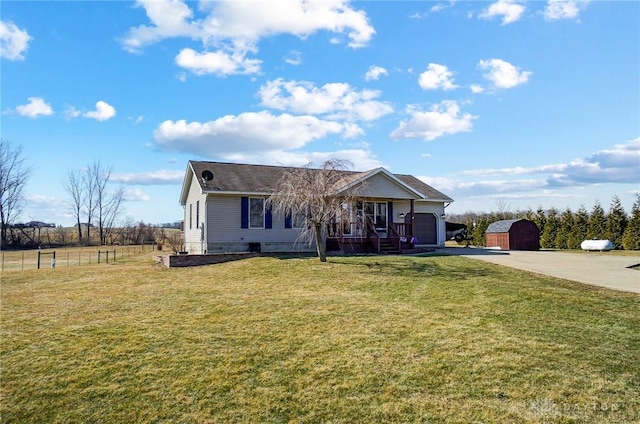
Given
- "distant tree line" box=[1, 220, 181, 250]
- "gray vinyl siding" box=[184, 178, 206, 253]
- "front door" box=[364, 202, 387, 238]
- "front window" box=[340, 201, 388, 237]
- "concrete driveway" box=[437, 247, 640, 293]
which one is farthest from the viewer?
"distant tree line" box=[1, 220, 181, 250]

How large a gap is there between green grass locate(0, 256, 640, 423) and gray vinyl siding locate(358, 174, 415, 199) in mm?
8673

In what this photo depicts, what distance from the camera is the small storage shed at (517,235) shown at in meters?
22.7

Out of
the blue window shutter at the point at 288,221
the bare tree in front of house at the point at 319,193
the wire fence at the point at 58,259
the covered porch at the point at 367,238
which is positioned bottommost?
the wire fence at the point at 58,259

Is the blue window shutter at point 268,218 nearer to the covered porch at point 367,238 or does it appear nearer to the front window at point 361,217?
the covered porch at point 367,238

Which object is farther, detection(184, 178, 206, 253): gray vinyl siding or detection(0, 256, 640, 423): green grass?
detection(184, 178, 206, 253): gray vinyl siding

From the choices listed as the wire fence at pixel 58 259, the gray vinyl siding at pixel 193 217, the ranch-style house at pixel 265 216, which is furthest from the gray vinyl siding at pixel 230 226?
the wire fence at pixel 58 259

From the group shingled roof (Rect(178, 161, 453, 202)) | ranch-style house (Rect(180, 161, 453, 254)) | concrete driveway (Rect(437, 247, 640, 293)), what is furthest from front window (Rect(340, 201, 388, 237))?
concrete driveway (Rect(437, 247, 640, 293))

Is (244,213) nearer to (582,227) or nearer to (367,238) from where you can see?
Answer: (367,238)

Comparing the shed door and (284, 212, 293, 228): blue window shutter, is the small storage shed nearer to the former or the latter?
the shed door

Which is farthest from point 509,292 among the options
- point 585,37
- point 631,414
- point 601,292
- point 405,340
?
point 585,37

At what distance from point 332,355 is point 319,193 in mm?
8387

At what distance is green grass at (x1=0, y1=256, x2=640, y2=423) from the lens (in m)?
4.51

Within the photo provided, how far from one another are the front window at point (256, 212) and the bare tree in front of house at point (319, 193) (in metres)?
2.72

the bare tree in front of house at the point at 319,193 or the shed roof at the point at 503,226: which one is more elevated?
the bare tree in front of house at the point at 319,193
